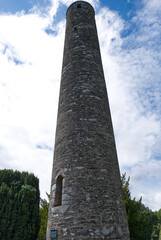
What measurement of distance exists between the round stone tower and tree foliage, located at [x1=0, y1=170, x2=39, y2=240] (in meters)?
7.51

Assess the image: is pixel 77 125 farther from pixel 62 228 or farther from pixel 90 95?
pixel 62 228

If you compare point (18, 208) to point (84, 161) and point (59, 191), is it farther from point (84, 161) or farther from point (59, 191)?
point (84, 161)

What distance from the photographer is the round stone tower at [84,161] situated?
4758mm

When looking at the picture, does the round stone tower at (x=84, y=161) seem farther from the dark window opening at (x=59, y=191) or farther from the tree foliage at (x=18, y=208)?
the tree foliage at (x=18, y=208)

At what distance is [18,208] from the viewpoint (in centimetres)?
1208

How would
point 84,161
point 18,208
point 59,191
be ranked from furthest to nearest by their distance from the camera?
point 18,208 → point 59,191 → point 84,161

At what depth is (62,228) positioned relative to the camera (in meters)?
4.78

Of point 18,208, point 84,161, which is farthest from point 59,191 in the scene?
point 18,208

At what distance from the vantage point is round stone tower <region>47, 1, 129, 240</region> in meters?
4.76

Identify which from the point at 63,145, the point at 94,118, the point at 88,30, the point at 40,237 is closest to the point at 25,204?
the point at 40,237

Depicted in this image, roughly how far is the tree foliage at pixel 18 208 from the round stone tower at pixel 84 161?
24.6 ft

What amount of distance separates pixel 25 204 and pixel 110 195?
8.99m

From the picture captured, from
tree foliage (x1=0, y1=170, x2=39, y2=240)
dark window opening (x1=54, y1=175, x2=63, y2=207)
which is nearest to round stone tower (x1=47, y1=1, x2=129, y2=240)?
dark window opening (x1=54, y1=175, x2=63, y2=207)

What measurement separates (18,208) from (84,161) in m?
8.91
